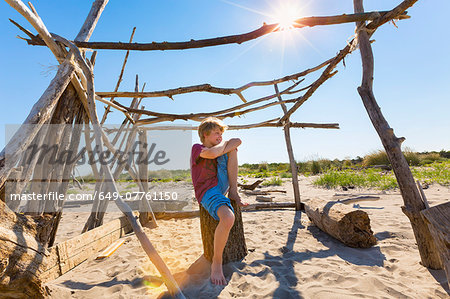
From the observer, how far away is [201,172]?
2.61m

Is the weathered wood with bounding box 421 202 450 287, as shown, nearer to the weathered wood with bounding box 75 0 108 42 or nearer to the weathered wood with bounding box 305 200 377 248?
the weathered wood with bounding box 305 200 377 248

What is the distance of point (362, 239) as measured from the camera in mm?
3062

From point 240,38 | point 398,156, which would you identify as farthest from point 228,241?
point 240,38

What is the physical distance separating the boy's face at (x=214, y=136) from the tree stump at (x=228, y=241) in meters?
0.76

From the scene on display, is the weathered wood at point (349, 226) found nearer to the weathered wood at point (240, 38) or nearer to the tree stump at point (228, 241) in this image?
the tree stump at point (228, 241)

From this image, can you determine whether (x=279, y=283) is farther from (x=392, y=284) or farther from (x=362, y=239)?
(x=362, y=239)

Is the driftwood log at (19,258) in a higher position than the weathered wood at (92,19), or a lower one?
lower

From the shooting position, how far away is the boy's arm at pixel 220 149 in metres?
2.43

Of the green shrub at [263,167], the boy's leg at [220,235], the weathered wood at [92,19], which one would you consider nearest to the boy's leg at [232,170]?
the boy's leg at [220,235]

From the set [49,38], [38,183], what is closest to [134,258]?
[38,183]

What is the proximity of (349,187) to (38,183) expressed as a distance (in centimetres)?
907

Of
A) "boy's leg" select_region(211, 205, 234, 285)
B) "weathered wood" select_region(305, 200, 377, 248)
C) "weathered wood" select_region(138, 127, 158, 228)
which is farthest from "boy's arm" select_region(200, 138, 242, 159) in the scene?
"weathered wood" select_region(138, 127, 158, 228)

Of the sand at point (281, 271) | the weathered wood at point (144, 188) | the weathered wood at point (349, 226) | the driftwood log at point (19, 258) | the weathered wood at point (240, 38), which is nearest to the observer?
the driftwood log at point (19, 258)

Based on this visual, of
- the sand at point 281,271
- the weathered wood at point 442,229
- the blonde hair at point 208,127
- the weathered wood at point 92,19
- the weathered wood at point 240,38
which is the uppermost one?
the weathered wood at point 92,19
